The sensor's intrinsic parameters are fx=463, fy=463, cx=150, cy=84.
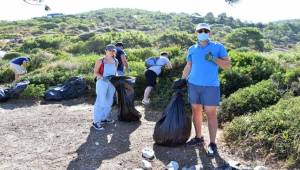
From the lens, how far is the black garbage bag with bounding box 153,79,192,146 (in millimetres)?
6555

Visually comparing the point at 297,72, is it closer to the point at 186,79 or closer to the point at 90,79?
the point at 186,79

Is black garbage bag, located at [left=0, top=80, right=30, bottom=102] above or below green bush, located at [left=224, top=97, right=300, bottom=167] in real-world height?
below

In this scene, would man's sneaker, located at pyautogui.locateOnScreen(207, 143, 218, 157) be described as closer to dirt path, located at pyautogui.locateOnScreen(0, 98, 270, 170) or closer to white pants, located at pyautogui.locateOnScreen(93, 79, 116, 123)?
dirt path, located at pyautogui.locateOnScreen(0, 98, 270, 170)

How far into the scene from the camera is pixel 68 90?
10703mm

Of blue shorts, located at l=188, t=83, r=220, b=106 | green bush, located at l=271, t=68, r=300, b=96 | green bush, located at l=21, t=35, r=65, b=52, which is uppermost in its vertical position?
blue shorts, located at l=188, t=83, r=220, b=106

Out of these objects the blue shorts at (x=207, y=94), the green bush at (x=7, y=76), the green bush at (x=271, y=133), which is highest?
the blue shorts at (x=207, y=94)

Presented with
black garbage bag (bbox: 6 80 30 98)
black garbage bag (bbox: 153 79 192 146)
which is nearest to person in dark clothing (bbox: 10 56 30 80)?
black garbage bag (bbox: 6 80 30 98)

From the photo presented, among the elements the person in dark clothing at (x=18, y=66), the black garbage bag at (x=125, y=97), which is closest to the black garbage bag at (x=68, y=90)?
the person in dark clothing at (x=18, y=66)

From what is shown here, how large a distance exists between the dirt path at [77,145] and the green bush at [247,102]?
89 centimetres

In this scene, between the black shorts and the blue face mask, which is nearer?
the blue face mask

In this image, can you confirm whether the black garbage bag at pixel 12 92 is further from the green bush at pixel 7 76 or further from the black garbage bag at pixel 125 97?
the black garbage bag at pixel 125 97

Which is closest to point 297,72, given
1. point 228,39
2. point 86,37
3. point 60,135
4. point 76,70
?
point 60,135

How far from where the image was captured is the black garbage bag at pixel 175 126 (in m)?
6.55

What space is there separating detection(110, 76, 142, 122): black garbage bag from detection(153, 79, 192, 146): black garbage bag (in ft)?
5.04
